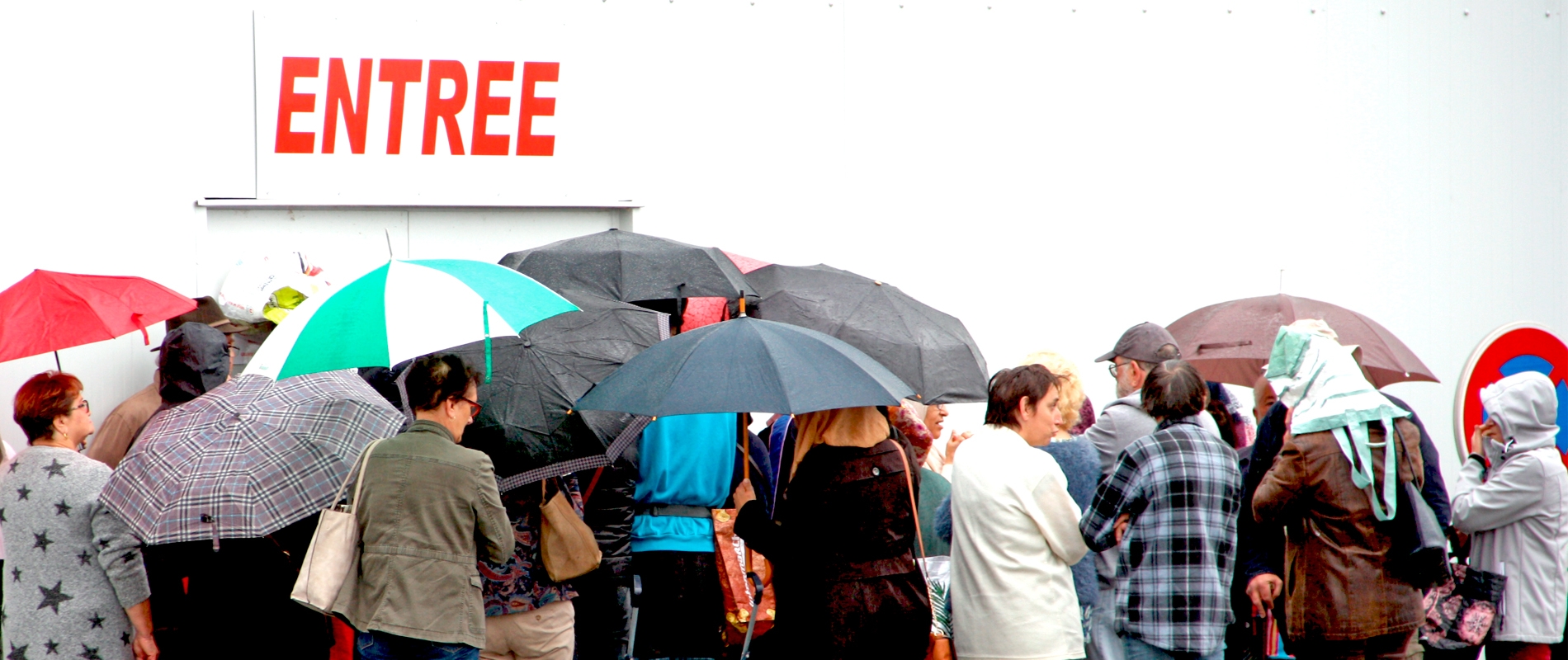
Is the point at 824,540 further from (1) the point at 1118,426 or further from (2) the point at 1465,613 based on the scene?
(2) the point at 1465,613

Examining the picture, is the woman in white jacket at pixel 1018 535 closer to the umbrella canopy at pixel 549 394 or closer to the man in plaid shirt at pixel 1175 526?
the man in plaid shirt at pixel 1175 526

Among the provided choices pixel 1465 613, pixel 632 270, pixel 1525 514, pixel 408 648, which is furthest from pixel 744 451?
pixel 1525 514

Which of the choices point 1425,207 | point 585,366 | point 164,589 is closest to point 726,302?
point 585,366

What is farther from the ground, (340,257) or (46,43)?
(46,43)

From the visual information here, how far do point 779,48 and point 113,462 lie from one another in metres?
3.93

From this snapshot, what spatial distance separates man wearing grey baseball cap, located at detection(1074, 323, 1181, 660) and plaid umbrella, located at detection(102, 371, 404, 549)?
2700 millimetres

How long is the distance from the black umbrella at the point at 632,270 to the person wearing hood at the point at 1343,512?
2.22 m

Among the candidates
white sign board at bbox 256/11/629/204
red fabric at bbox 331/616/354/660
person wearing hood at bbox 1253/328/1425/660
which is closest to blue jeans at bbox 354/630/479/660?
red fabric at bbox 331/616/354/660

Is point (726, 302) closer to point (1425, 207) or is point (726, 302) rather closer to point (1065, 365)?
point (1065, 365)

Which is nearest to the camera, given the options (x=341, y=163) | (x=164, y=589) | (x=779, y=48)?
(x=164, y=589)

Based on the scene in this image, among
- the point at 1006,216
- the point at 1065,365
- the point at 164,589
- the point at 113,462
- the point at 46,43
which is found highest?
the point at 46,43

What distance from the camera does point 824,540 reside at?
466cm

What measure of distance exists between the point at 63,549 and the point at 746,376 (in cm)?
252

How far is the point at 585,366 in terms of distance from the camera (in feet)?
17.1
